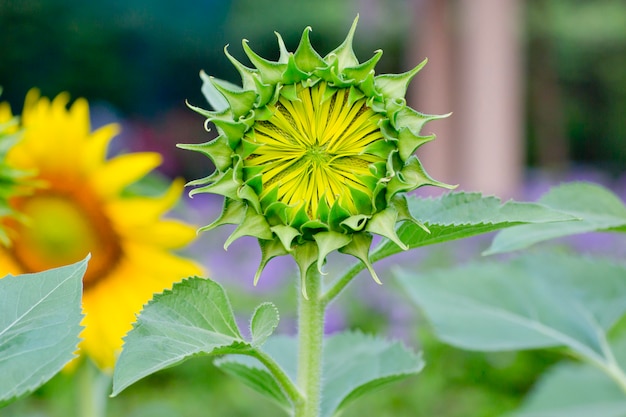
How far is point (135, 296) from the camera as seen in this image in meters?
0.59

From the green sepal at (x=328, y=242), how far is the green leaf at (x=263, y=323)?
0.03 meters

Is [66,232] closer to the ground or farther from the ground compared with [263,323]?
farther from the ground

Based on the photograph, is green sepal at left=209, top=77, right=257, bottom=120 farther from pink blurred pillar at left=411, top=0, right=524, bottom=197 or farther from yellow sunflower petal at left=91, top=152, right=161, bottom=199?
pink blurred pillar at left=411, top=0, right=524, bottom=197

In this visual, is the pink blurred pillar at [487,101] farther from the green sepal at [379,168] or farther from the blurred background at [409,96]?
the green sepal at [379,168]

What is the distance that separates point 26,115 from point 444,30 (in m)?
3.20

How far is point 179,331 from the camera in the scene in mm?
302

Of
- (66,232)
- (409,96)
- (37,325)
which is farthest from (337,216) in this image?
(409,96)

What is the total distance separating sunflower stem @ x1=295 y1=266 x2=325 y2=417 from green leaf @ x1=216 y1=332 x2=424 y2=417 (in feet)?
0.09

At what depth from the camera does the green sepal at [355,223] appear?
288 millimetres

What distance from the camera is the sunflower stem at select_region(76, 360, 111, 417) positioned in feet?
1.57

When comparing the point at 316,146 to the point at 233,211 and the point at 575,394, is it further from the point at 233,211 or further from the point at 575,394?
the point at 575,394

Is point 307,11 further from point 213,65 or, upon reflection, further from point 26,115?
point 26,115

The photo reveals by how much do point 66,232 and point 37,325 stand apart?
13.6 inches

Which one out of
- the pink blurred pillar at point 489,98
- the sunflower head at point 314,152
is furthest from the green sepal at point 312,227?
the pink blurred pillar at point 489,98
